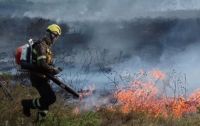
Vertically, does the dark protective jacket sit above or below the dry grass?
above

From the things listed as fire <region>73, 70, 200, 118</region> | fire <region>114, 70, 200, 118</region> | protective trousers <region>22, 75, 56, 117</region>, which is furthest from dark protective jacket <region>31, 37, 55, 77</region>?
fire <region>114, 70, 200, 118</region>

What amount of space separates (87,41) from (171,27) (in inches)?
772

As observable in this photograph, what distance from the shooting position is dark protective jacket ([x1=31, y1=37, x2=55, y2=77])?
14984mm

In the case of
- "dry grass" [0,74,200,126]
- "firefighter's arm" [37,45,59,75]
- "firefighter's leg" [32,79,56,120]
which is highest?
"firefighter's arm" [37,45,59,75]

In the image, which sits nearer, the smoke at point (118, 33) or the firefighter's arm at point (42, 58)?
the firefighter's arm at point (42, 58)

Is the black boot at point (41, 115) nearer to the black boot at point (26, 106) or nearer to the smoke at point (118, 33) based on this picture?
the black boot at point (26, 106)

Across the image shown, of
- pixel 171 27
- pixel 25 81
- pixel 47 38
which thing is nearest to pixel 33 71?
pixel 47 38

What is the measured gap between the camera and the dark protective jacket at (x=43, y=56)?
14984 millimetres

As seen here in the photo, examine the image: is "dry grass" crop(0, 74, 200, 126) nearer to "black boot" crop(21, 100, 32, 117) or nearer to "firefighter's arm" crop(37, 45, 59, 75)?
"black boot" crop(21, 100, 32, 117)

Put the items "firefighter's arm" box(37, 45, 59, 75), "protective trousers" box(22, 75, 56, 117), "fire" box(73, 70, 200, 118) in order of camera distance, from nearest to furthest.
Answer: "firefighter's arm" box(37, 45, 59, 75)
"protective trousers" box(22, 75, 56, 117)
"fire" box(73, 70, 200, 118)

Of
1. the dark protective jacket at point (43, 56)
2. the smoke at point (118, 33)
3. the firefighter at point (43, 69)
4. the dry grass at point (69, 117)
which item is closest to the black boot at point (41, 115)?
the firefighter at point (43, 69)

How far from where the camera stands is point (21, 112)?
16391 millimetres

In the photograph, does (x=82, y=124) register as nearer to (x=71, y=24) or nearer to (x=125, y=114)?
(x=125, y=114)

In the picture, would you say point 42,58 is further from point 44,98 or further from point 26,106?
point 26,106
